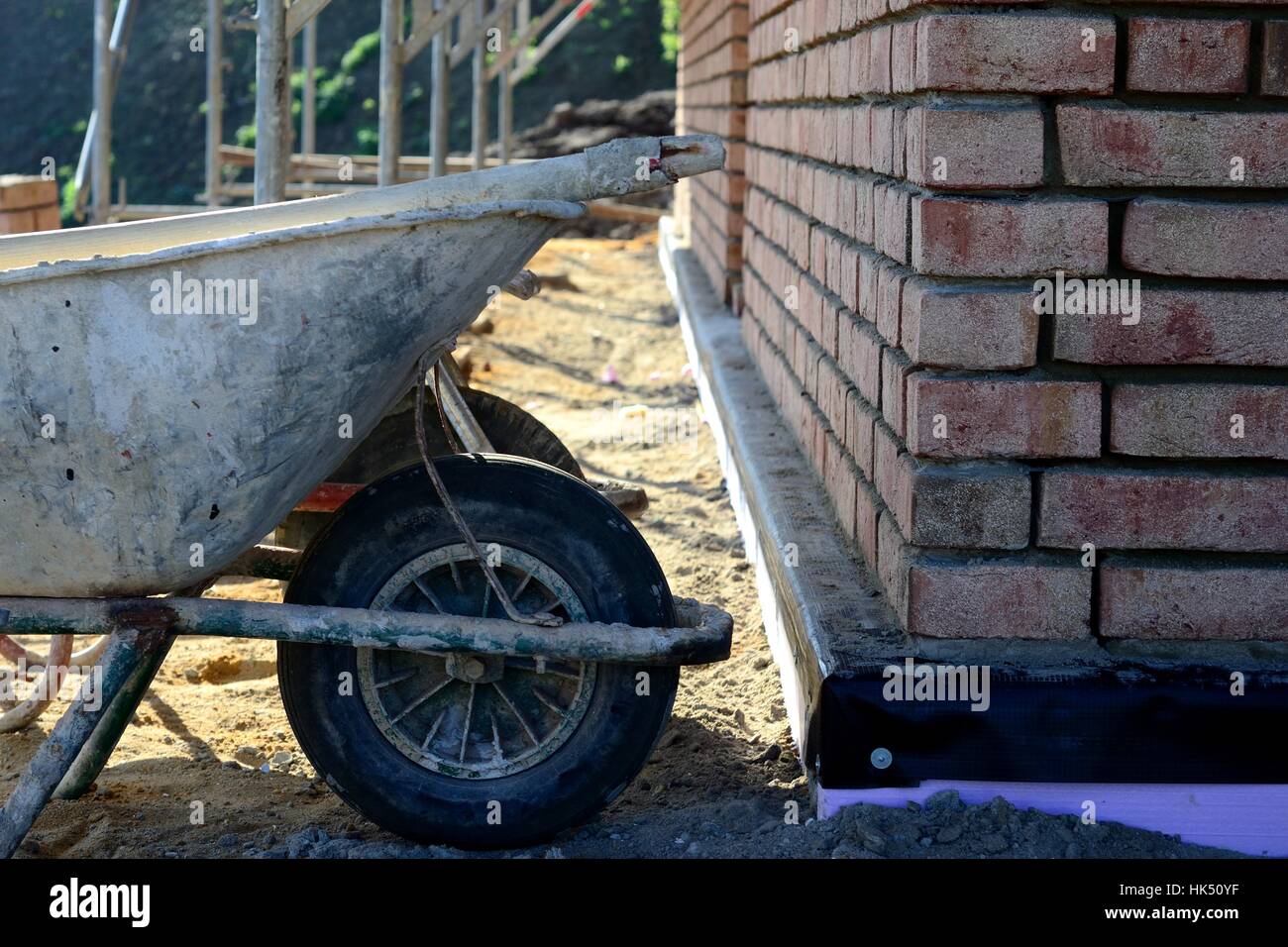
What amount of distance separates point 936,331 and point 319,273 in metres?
0.92

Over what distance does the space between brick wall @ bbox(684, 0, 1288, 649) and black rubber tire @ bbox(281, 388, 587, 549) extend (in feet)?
3.43

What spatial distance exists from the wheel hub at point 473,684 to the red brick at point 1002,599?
0.55m

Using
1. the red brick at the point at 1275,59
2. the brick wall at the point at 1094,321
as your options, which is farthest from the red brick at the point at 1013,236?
the red brick at the point at 1275,59

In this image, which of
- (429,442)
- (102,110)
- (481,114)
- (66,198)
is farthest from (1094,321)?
(66,198)

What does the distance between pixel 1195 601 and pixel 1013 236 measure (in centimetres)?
63

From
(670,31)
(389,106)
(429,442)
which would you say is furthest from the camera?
(670,31)

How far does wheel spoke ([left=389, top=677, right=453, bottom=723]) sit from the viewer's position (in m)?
2.36

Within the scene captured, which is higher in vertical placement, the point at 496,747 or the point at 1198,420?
the point at 1198,420

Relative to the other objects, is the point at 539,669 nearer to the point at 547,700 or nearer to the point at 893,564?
the point at 547,700

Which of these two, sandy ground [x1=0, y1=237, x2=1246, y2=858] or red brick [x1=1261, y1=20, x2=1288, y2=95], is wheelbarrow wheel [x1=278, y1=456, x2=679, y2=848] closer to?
sandy ground [x1=0, y1=237, x2=1246, y2=858]

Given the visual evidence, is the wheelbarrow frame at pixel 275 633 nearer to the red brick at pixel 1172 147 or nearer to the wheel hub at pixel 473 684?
the wheel hub at pixel 473 684

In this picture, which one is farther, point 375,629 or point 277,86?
point 277,86

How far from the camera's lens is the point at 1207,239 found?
2.14m
